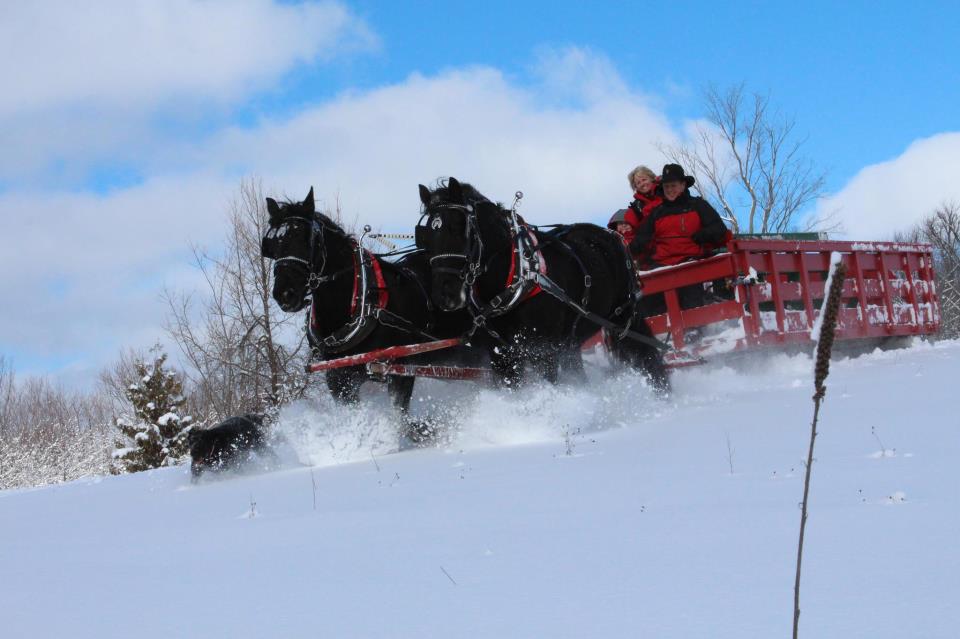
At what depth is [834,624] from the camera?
1.79 meters

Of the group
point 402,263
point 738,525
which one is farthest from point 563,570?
point 402,263

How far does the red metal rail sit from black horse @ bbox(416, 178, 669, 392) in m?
1.76

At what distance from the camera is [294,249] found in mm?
6547

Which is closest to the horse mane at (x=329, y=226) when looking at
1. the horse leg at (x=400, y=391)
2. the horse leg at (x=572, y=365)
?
the horse leg at (x=400, y=391)

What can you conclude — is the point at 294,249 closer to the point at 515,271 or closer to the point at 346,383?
the point at 346,383

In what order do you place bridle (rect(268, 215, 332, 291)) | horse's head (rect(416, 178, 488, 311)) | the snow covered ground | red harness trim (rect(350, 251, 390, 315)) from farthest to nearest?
red harness trim (rect(350, 251, 390, 315)), bridle (rect(268, 215, 332, 291)), horse's head (rect(416, 178, 488, 311)), the snow covered ground

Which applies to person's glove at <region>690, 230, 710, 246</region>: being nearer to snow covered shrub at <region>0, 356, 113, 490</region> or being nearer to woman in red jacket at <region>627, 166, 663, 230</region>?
woman in red jacket at <region>627, 166, 663, 230</region>

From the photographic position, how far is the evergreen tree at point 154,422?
18.9 meters

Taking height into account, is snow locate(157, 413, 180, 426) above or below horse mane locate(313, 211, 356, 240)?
below

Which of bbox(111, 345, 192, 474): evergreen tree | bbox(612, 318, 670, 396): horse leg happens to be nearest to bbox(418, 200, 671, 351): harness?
bbox(612, 318, 670, 396): horse leg

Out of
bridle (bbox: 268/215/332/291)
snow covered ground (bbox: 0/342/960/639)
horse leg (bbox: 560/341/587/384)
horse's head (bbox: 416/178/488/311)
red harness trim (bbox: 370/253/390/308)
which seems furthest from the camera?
horse leg (bbox: 560/341/587/384)

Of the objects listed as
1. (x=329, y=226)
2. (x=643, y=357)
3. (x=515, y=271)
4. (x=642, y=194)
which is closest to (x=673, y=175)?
(x=642, y=194)

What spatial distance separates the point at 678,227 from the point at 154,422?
13729 mm

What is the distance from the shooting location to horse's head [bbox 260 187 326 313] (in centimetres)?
642
